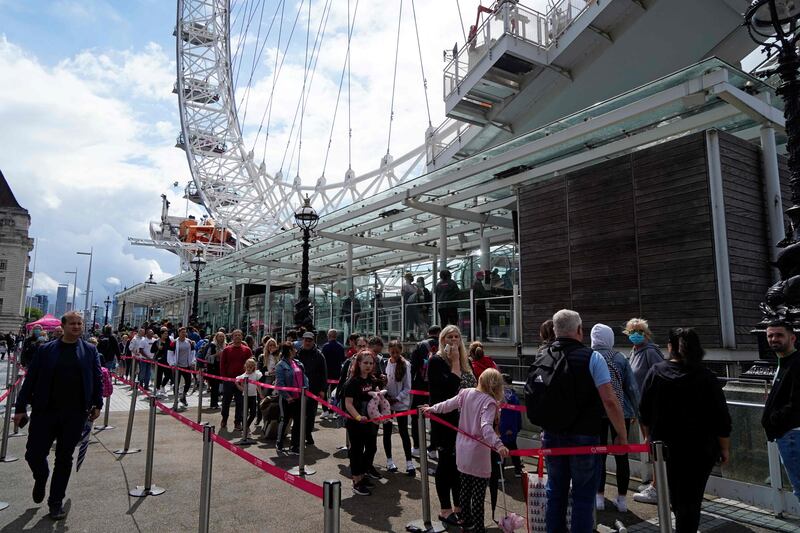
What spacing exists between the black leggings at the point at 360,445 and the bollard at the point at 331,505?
3.04 meters

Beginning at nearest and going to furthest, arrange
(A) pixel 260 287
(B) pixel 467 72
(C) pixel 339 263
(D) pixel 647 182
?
(D) pixel 647 182, (B) pixel 467 72, (C) pixel 339 263, (A) pixel 260 287

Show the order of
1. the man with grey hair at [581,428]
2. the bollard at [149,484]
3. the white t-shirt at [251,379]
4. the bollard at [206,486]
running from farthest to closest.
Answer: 1. the white t-shirt at [251,379]
2. the bollard at [149,484]
3. the bollard at [206,486]
4. the man with grey hair at [581,428]

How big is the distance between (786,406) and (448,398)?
2610 mm

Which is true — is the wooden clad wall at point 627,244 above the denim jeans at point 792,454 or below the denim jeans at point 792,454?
above

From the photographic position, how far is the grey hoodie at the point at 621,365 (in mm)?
4656

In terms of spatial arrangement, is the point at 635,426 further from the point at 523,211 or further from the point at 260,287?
the point at 260,287

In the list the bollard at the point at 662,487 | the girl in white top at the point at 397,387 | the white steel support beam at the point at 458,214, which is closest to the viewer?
the bollard at the point at 662,487

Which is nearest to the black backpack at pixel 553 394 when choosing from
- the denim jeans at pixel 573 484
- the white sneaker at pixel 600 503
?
the denim jeans at pixel 573 484

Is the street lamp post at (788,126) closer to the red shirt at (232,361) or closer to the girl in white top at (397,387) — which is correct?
the girl in white top at (397,387)

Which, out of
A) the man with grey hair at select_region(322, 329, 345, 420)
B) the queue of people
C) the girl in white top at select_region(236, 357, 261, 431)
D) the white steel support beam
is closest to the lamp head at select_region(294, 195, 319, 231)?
the white steel support beam

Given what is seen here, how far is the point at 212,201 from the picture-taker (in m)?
42.4

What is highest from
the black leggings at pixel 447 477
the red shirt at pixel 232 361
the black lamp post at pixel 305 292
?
the black lamp post at pixel 305 292

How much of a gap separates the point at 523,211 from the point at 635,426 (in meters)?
5.93

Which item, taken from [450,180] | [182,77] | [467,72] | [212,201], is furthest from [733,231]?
[182,77]
